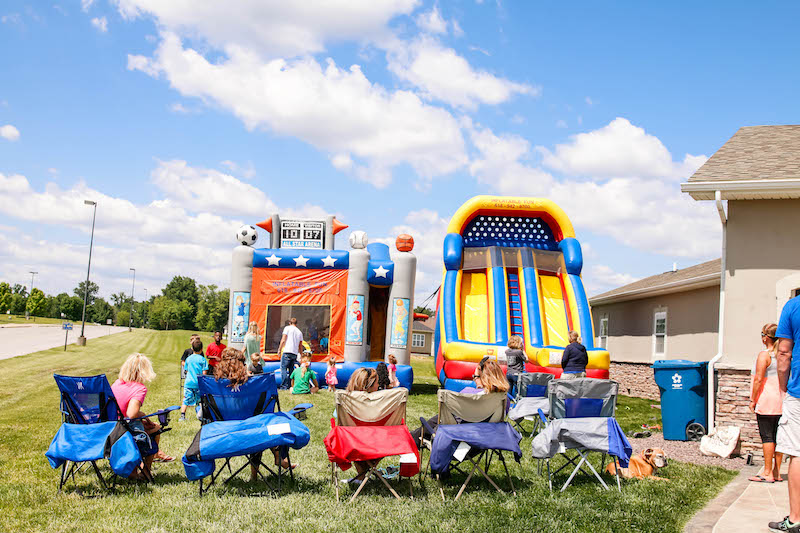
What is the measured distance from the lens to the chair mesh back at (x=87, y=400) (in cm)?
534

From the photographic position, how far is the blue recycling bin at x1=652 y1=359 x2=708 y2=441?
9125mm

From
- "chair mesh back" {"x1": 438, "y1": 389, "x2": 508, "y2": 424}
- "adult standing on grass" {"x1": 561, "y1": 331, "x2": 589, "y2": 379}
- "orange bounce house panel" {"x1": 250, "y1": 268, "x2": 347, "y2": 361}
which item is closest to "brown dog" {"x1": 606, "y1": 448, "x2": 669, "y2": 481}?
"chair mesh back" {"x1": 438, "y1": 389, "x2": 508, "y2": 424}

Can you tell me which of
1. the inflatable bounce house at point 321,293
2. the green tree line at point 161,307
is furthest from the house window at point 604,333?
the green tree line at point 161,307

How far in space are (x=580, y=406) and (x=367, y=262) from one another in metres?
9.54

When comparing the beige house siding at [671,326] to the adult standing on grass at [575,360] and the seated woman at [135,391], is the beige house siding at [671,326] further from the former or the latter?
the seated woman at [135,391]

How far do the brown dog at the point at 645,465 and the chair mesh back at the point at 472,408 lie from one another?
152 centimetres

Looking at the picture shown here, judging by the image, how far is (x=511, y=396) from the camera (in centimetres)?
963

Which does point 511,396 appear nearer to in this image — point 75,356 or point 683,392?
point 683,392

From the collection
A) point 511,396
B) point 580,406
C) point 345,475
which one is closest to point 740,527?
point 580,406

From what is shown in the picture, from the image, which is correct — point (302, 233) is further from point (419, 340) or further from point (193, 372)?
point (419, 340)

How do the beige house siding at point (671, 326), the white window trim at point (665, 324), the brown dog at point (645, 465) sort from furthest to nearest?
1. the white window trim at point (665, 324)
2. the beige house siding at point (671, 326)
3. the brown dog at point (645, 465)

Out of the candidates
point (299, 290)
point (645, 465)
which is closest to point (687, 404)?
point (645, 465)

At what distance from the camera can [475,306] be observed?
50.6 ft

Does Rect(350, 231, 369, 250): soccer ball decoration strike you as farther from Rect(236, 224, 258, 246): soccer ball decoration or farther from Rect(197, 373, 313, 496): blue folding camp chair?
Rect(197, 373, 313, 496): blue folding camp chair
